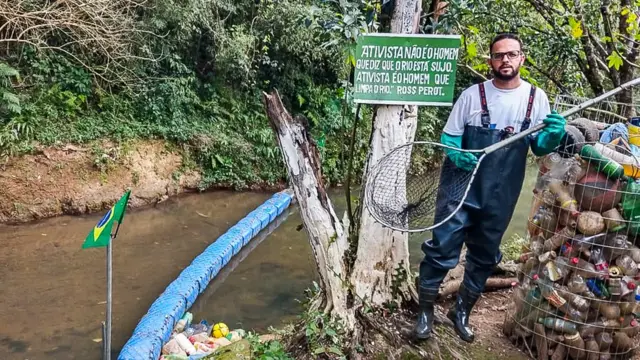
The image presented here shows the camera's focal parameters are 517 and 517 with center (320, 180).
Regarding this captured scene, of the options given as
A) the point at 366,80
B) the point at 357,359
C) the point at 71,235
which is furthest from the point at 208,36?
the point at 357,359

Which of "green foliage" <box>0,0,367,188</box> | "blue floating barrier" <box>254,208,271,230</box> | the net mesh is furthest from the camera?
"green foliage" <box>0,0,367,188</box>

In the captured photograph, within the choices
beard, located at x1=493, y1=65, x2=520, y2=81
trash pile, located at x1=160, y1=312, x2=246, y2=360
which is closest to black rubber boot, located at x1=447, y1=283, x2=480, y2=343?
beard, located at x1=493, y1=65, x2=520, y2=81

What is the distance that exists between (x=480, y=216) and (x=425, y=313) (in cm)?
60

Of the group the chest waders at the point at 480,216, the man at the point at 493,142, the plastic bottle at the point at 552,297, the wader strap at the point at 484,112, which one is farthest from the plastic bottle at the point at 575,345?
the wader strap at the point at 484,112

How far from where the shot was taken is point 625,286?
8.77ft

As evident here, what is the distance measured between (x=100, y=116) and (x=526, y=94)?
7187mm

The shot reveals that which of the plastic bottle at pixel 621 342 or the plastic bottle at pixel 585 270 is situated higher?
the plastic bottle at pixel 585 270

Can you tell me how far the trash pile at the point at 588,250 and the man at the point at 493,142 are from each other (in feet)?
1.01

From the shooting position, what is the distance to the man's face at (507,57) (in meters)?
2.44

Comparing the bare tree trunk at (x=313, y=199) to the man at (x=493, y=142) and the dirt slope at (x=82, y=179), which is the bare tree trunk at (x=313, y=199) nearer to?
the man at (x=493, y=142)

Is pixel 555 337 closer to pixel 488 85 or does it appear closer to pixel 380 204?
pixel 380 204

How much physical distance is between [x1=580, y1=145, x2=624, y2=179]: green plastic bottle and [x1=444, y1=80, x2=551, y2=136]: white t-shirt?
1.06ft

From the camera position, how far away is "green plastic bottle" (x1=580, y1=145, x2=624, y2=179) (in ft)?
8.39

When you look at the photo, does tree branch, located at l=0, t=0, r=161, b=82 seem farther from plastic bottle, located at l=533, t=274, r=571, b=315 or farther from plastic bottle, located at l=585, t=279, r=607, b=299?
plastic bottle, located at l=585, t=279, r=607, b=299
